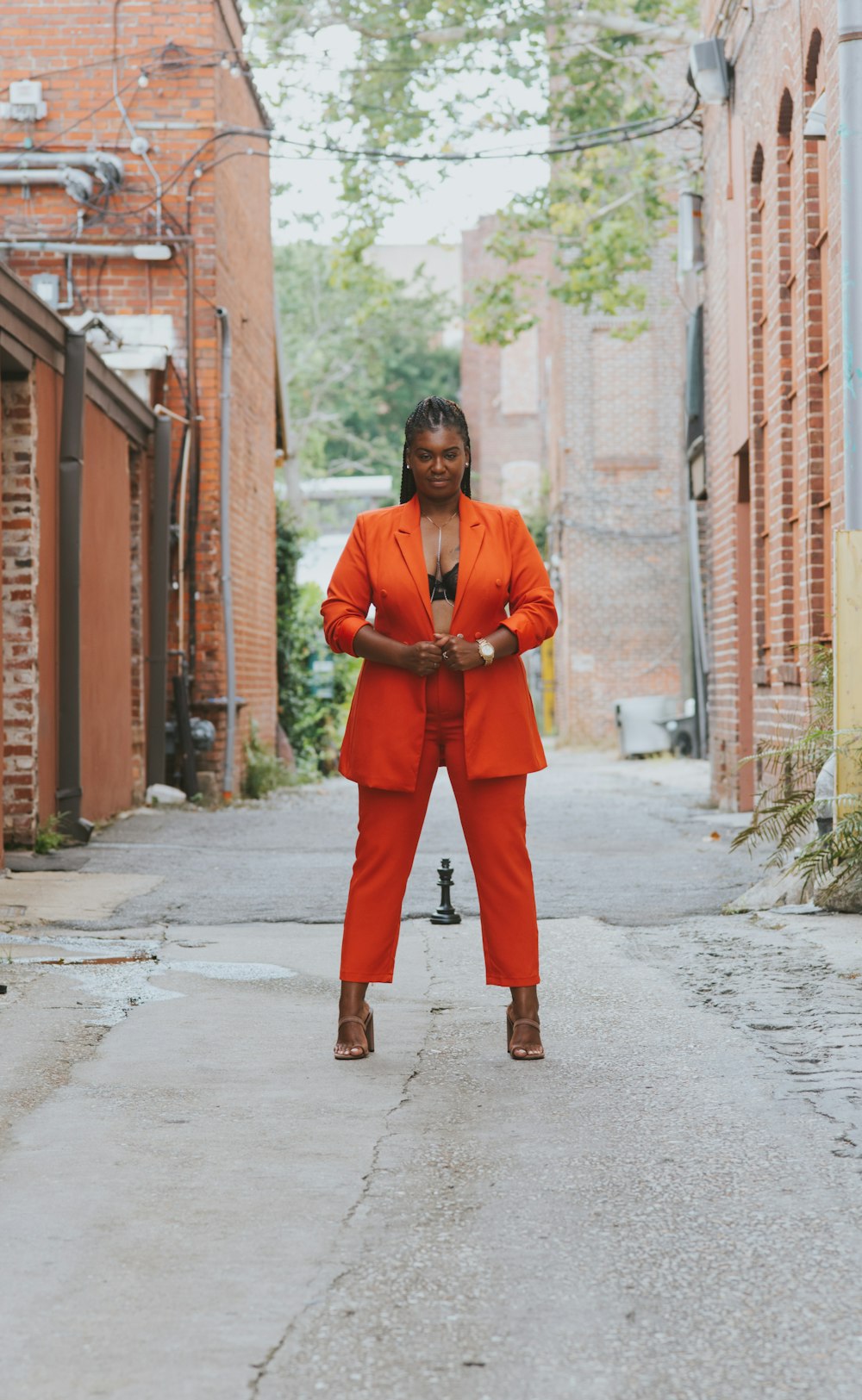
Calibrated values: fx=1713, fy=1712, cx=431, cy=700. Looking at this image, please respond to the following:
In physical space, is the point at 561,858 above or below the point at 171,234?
below

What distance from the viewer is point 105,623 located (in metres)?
12.2

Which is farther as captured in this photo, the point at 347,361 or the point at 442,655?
the point at 347,361

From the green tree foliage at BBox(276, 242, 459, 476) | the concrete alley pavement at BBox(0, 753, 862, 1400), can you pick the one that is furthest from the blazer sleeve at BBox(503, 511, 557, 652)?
the green tree foliage at BBox(276, 242, 459, 476)

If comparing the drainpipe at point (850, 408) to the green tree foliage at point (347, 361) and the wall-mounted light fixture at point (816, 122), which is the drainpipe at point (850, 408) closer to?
the wall-mounted light fixture at point (816, 122)

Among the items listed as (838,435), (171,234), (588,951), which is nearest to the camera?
(588,951)

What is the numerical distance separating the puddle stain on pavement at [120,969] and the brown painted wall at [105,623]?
189 inches

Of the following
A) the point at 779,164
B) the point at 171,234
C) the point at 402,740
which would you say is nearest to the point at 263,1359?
the point at 402,740

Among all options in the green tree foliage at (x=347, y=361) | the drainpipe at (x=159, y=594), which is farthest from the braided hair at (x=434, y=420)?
the green tree foliage at (x=347, y=361)

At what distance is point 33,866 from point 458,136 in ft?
49.8

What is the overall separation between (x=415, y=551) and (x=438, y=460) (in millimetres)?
257

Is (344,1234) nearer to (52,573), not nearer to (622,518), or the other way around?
(52,573)

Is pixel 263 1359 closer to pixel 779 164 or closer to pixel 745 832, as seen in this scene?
pixel 745 832

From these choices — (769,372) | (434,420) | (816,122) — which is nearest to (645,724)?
(769,372)

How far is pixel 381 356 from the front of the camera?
51.5 meters
